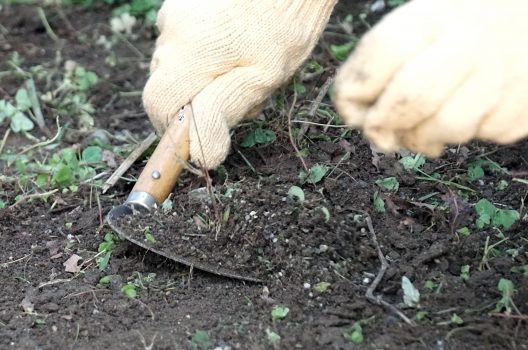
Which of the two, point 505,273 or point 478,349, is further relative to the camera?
point 505,273

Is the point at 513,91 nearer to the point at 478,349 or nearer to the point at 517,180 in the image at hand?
the point at 478,349

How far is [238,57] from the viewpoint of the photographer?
2.33 m

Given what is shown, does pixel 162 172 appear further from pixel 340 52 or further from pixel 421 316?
pixel 340 52

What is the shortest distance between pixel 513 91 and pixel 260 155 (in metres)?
1.03

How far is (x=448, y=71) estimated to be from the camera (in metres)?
1.59

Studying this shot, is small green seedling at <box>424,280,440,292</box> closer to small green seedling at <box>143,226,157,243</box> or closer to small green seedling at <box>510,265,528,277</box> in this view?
small green seedling at <box>510,265,528,277</box>

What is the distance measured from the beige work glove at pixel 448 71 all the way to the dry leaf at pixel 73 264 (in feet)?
2.93

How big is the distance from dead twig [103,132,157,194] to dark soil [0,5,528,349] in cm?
3

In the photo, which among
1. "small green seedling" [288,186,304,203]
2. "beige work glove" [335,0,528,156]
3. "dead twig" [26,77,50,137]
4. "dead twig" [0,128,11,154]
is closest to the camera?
"beige work glove" [335,0,528,156]

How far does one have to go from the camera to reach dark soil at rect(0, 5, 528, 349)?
6.27ft

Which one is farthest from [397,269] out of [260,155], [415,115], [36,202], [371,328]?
[36,202]

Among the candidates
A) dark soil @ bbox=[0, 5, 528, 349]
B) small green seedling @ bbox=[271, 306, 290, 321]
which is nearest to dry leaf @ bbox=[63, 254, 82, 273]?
dark soil @ bbox=[0, 5, 528, 349]

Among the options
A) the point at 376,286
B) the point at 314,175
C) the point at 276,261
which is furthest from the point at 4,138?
the point at 376,286

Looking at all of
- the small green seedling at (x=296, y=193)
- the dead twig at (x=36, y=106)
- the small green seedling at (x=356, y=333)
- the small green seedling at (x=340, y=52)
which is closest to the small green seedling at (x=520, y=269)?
the small green seedling at (x=356, y=333)
